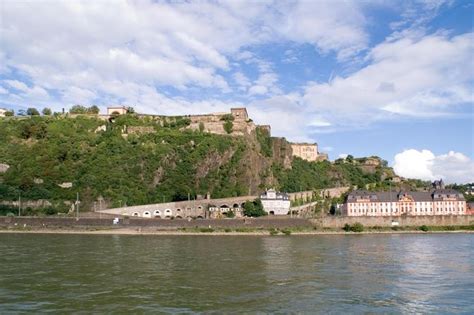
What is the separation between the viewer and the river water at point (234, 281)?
717 inches

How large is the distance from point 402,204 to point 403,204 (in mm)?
163

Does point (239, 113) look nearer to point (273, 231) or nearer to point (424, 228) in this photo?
point (273, 231)

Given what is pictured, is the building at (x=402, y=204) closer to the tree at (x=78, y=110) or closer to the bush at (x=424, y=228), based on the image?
the bush at (x=424, y=228)

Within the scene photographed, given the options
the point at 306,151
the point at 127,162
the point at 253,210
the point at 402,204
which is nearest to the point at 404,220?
the point at 402,204

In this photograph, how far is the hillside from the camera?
69.6 meters

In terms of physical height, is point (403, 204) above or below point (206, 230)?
above

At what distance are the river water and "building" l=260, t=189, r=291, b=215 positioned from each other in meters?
33.9

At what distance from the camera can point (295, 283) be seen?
74.9ft

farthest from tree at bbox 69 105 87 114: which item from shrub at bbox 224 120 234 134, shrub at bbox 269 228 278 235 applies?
shrub at bbox 269 228 278 235

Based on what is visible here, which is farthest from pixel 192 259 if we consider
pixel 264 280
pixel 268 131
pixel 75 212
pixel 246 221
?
pixel 268 131

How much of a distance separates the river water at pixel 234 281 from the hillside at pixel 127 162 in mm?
33151

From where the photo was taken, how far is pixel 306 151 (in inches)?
A: 4503

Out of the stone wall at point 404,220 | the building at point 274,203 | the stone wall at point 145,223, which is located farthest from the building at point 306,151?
the stone wall at point 145,223

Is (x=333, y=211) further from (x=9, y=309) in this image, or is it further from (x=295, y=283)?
(x=9, y=309)
